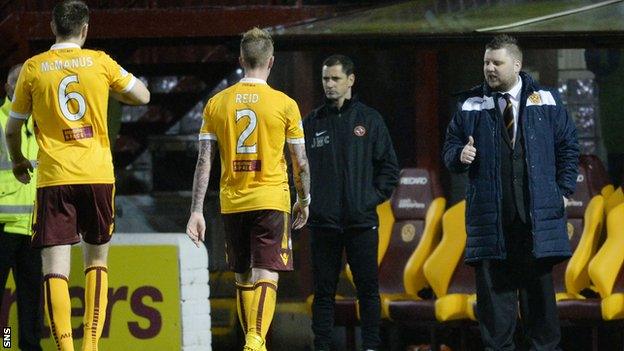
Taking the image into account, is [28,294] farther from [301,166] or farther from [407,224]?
[407,224]

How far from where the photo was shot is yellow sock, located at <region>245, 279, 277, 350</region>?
8.09 meters

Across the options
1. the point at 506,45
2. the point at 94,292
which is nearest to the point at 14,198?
the point at 94,292

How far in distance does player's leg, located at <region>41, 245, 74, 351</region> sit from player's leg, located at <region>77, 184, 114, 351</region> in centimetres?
11

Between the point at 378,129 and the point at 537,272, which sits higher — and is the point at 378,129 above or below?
above

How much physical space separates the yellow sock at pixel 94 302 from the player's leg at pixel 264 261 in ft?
2.62

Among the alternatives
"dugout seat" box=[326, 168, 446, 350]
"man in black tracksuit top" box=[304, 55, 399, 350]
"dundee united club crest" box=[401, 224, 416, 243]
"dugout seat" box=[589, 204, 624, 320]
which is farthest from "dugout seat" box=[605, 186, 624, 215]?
"man in black tracksuit top" box=[304, 55, 399, 350]

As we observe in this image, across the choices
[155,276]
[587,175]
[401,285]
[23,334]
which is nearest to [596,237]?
[587,175]

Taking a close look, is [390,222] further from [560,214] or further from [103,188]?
[103,188]

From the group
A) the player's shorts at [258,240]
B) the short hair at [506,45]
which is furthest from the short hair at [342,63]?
the player's shorts at [258,240]

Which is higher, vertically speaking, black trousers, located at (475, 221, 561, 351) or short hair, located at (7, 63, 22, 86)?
short hair, located at (7, 63, 22, 86)

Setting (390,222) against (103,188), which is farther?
(390,222)

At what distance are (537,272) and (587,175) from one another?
7.43 ft

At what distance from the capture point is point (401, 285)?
36.5ft

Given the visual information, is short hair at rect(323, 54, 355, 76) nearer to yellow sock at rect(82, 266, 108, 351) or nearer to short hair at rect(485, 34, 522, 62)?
short hair at rect(485, 34, 522, 62)
